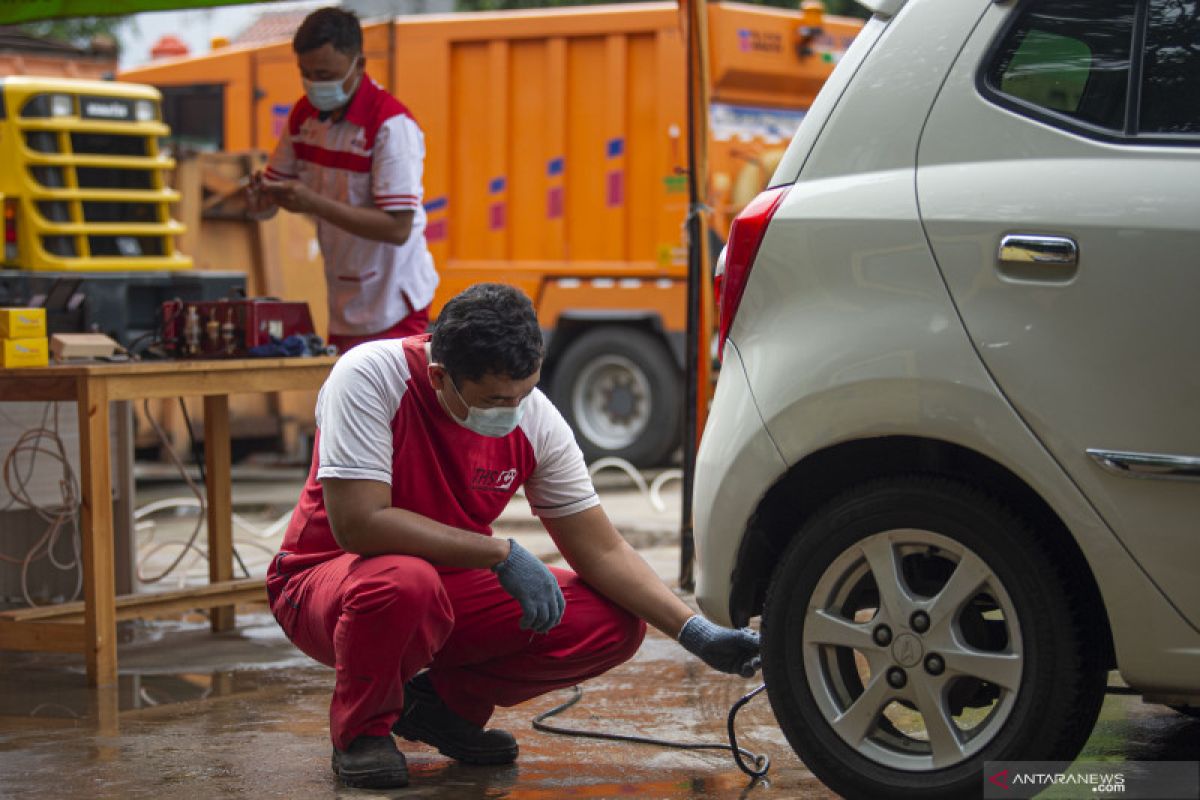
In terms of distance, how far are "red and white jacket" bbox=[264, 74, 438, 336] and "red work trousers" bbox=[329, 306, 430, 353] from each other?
0.7 inches

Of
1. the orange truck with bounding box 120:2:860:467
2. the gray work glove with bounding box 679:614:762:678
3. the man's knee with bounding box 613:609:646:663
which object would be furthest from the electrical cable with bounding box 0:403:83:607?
the orange truck with bounding box 120:2:860:467

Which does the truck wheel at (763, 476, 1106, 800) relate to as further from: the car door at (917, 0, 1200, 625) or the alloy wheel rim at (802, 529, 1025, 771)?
the car door at (917, 0, 1200, 625)

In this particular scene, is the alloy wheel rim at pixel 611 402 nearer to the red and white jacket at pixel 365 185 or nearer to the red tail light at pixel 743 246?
the red and white jacket at pixel 365 185

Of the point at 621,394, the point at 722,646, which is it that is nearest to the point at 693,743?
the point at 722,646

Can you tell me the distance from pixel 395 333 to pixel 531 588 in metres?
2.16

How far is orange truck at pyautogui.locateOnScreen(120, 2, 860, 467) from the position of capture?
11008 millimetres

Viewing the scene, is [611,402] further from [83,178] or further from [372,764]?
[372,764]

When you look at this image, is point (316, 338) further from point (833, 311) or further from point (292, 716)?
point (833, 311)

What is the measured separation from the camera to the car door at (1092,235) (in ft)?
10.6

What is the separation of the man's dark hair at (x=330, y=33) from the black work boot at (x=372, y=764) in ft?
8.28

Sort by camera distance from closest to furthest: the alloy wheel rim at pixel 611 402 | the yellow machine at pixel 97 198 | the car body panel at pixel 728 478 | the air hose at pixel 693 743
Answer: the car body panel at pixel 728 478
the air hose at pixel 693 743
the yellow machine at pixel 97 198
the alloy wheel rim at pixel 611 402

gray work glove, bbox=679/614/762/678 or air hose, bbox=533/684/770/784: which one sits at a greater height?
gray work glove, bbox=679/614/762/678

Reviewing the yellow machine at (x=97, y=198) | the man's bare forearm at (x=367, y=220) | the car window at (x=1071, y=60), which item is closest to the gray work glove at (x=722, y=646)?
the car window at (x=1071, y=60)

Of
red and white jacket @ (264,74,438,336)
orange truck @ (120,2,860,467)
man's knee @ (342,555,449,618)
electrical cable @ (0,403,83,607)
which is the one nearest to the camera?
man's knee @ (342,555,449,618)
